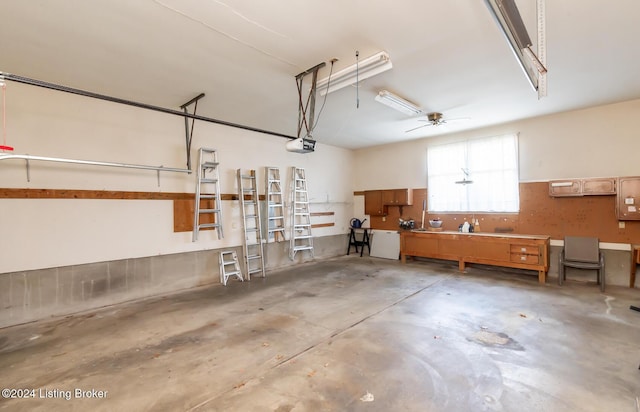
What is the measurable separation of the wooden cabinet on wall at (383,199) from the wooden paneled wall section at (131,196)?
3867 mm

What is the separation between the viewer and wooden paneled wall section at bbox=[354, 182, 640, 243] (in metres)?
4.92

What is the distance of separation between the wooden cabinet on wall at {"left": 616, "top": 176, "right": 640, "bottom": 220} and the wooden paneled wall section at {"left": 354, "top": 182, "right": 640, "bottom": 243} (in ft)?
0.78

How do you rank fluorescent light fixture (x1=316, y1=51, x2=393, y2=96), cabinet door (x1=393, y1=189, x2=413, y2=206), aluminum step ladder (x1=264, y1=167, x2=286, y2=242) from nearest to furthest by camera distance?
fluorescent light fixture (x1=316, y1=51, x2=393, y2=96) < aluminum step ladder (x1=264, y1=167, x2=286, y2=242) < cabinet door (x1=393, y1=189, x2=413, y2=206)

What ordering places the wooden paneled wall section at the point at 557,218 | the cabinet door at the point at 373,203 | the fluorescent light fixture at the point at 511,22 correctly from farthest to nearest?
1. the cabinet door at the point at 373,203
2. the wooden paneled wall section at the point at 557,218
3. the fluorescent light fixture at the point at 511,22

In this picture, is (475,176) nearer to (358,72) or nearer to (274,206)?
(358,72)

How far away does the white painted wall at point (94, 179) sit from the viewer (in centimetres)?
362

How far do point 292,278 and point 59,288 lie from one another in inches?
136

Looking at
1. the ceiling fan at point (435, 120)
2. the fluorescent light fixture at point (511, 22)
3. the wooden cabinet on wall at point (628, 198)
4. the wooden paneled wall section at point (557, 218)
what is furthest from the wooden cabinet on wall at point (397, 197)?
the fluorescent light fixture at point (511, 22)

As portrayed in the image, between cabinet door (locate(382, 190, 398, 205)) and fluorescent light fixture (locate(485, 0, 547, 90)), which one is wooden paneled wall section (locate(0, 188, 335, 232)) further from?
fluorescent light fixture (locate(485, 0, 547, 90))

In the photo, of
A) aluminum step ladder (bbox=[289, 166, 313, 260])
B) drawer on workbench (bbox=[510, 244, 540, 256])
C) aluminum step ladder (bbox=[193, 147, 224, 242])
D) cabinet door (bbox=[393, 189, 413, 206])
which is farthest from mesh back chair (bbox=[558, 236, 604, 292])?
aluminum step ladder (bbox=[193, 147, 224, 242])

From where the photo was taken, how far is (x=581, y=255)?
16.4 feet

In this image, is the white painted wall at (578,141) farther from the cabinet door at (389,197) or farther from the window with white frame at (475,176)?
the cabinet door at (389,197)

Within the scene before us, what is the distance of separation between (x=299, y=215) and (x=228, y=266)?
2.15 m

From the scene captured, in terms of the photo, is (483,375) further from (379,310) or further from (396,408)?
(379,310)
